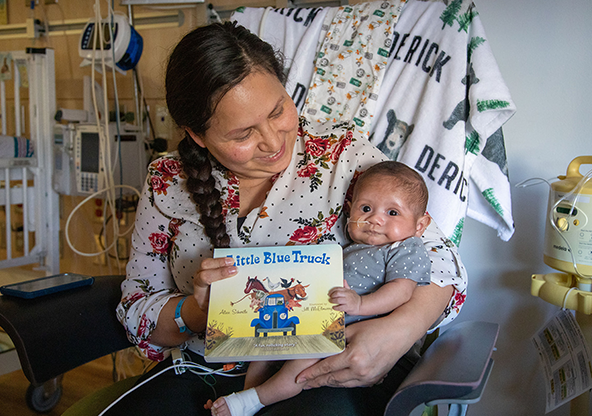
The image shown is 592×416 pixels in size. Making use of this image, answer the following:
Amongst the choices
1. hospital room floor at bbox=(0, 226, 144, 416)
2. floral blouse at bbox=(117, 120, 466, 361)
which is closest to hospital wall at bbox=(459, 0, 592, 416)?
floral blouse at bbox=(117, 120, 466, 361)

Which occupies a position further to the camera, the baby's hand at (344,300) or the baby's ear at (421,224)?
the baby's ear at (421,224)

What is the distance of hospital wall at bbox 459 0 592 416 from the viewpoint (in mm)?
1354

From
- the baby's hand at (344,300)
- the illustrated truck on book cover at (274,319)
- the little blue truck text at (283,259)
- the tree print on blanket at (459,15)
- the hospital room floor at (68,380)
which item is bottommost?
the hospital room floor at (68,380)

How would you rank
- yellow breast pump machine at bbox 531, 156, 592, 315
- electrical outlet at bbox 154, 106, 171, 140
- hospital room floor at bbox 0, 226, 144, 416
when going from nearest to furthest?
yellow breast pump machine at bbox 531, 156, 592, 315, hospital room floor at bbox 0, 226, 144, 416, electrical outlet at bbox 154, 106, 171, 140

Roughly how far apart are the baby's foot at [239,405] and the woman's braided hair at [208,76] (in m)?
0.34

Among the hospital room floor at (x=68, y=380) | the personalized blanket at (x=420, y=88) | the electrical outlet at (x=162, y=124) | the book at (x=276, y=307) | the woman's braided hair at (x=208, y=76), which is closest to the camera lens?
the book at (x=276, y=307)

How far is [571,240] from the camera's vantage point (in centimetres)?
106

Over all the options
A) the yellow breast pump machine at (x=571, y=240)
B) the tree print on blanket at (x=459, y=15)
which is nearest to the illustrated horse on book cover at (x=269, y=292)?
the yellow breast pump machine at (x=571, y=240)

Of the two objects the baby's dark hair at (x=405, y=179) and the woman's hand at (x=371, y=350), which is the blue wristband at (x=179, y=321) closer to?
the woman's hand at (x=371, y=350)

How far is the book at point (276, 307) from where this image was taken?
791mm

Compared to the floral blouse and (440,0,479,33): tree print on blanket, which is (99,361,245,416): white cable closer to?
the floral blouse

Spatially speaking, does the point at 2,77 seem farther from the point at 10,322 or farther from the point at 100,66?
the point at 10,322

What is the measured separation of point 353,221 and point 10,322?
78cm

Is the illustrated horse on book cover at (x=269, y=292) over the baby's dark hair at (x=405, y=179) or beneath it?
beneath
